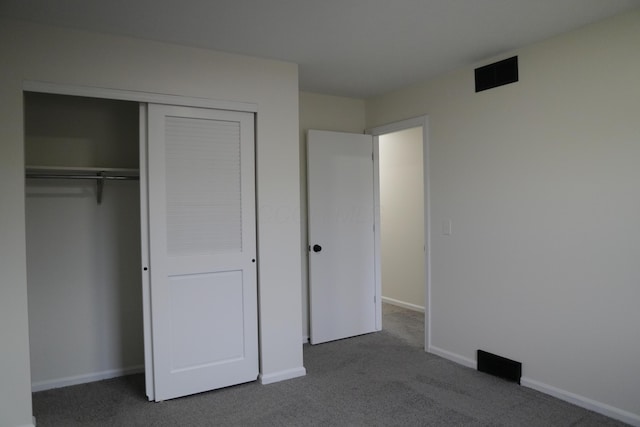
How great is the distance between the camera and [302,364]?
341cm

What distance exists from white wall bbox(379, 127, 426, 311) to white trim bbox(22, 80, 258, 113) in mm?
2684

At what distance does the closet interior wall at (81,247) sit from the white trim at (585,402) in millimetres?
3088

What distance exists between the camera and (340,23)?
2619 millimetres

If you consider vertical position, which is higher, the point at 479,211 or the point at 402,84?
the point at 402,84

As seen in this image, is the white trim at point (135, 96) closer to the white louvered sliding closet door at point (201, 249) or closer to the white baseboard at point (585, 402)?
the white louvered sliding closet door at point (201, 249)

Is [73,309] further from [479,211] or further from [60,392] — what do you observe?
[479,211]

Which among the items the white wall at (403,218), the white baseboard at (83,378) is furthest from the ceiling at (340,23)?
the white baseboard at (83,378)

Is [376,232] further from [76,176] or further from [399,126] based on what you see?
[76,176]

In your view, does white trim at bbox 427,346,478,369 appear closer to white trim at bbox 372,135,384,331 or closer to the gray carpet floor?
the gray carpet floor

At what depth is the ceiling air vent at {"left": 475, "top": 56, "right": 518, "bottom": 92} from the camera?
3122mm

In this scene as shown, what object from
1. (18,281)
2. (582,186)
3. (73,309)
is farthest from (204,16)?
(582,186)

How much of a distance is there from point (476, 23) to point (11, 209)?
3037mm

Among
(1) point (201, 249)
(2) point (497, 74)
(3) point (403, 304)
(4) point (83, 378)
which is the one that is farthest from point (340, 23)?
(3) point (403, 304)

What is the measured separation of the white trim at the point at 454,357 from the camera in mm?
3463
